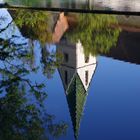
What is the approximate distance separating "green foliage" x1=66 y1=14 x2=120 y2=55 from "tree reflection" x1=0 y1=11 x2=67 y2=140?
2.37 meters

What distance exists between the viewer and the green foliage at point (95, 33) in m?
13.0

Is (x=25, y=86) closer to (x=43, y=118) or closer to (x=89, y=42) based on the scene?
(x=43, y=118)

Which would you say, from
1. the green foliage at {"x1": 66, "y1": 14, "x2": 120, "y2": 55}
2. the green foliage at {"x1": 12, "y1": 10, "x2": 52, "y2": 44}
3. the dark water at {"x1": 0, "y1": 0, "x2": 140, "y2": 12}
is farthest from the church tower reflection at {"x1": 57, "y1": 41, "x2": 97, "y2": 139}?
the dark water at {"x1": 0, "y1": 0, "x2": 140, "y2": 12}

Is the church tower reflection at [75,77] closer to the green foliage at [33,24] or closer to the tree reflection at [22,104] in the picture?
the tree reflection at [22,104]

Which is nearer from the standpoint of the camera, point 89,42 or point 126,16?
point 89,42

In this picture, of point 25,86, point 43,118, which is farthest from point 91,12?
point 43,118

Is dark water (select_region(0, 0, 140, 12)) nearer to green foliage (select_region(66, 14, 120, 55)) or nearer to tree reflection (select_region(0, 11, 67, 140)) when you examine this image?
green foliage (select_region(66, 14, 120, 55))

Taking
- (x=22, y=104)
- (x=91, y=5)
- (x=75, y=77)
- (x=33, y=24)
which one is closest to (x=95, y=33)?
(x=33, y=24)

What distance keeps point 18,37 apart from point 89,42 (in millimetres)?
2201

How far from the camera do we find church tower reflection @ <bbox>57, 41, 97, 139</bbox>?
859 cm

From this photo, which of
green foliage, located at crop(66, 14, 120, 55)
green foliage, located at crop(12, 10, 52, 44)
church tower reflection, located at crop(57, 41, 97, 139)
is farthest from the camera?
green foliage, located at crop(12, 10, 52, 44)

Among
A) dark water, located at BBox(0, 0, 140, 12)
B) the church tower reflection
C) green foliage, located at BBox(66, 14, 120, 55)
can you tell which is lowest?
the church tower reflection

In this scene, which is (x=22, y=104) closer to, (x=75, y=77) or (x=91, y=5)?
(x=75, y=77)

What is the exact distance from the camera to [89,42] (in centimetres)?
1281
